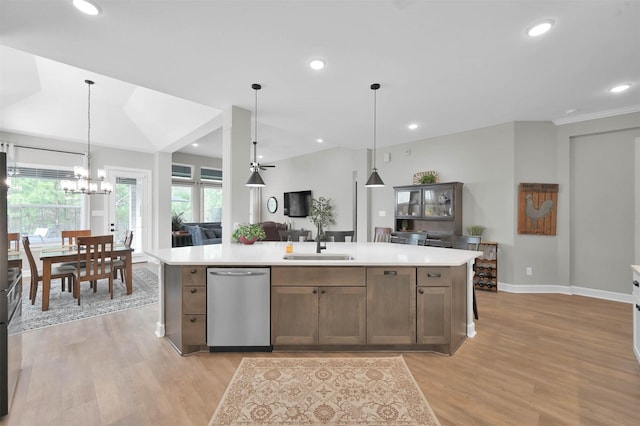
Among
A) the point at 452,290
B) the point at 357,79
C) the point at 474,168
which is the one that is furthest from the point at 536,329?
the point at 357,79

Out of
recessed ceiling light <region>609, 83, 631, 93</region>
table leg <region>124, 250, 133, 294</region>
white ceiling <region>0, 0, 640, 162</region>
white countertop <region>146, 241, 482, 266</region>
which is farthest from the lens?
table leg <region>124, 250, 133, 294</region>

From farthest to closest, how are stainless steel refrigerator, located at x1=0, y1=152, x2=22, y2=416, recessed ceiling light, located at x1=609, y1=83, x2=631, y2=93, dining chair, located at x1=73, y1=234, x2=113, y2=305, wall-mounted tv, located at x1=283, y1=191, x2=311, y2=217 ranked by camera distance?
wall-mounted tv, located at x1=283, y1=191, x2=311, y2=217 → dining chair, located at x1=73, y1=234, x2=113, y2=305 → recessed ceiling light, located at x1=609, y1=83, x2=631, y2=93 → stainless steel refrigerator, located at x1=0, y1=152, x2=22, y2=416

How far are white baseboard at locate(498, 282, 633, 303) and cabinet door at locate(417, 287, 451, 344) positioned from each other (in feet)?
9.55

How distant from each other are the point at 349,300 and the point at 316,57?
90.7 inches

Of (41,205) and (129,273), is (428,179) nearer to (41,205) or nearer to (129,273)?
(129,273)

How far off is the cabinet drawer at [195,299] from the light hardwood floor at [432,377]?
1.36ft

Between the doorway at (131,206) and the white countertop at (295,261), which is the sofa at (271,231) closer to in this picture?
the doorway at (131,206)

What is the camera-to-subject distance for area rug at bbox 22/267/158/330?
3.34 metres

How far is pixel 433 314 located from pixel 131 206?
23.0ft

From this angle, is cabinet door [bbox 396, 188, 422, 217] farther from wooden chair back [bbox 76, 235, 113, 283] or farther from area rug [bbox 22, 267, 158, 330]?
wooden chair back [bbox 76, 235, 113, 283]

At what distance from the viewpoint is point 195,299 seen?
253 centimetres

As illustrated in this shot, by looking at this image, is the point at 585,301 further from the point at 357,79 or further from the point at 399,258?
the point at 357,79

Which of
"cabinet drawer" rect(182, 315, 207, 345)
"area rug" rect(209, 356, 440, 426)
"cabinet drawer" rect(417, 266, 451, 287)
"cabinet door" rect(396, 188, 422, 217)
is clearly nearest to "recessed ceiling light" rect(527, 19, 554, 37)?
"cabinet drawer" rect(417, 266, 451, 287)

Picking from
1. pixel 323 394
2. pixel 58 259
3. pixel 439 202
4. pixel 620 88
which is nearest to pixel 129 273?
pixel 58 259
